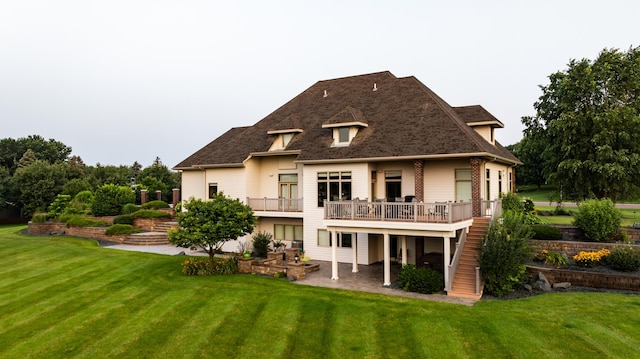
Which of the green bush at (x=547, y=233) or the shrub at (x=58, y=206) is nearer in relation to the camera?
the green bush at (x=547, y=233)

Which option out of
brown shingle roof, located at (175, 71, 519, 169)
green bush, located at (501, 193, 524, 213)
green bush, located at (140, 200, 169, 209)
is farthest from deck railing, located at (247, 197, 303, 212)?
green bush, located at (140, 200, 169, 209)

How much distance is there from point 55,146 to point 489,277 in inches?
3548

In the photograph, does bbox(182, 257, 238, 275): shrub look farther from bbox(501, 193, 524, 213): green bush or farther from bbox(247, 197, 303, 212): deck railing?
bbox(501, 193, 524, 213): green bush

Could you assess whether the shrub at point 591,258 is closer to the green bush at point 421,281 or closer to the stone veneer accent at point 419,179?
the green bush at point 421,281

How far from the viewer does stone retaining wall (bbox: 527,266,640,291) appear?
14328 mm

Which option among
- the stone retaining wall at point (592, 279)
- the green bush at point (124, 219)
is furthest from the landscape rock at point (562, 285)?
the green bush at point (124, 219)

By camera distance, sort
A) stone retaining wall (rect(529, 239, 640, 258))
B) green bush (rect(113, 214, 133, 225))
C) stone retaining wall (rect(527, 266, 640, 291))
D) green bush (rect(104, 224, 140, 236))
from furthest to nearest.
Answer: green bush (rect(113, 214, 133, 225))
green bush (rect(104, 224, 140, 236))
stone retaining wall (rect(529, 239, 640, 258))
stone retaining wall (rect(527, 266, 640, 291))

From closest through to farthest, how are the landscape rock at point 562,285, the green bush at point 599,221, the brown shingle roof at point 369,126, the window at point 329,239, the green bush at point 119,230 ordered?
the landscape rock at point 562,285 → the green bush at point 599,221 → the brown shingle roof at point 369,126 → the window at point 329,239 → the green bush at point 119,230

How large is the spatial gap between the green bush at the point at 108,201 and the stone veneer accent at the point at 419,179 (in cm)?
2593

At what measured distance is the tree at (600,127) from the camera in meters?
23.7

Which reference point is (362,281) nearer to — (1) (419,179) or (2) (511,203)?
(1) (419,179)

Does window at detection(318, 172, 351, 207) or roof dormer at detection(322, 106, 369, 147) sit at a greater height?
roof dormer at detection(322, 106, 369, 147)

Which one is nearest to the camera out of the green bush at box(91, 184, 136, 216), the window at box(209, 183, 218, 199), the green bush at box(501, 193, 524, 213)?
the green bush at box(501, 193, 524, 213)

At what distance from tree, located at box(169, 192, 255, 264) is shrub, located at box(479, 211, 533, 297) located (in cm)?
1084
